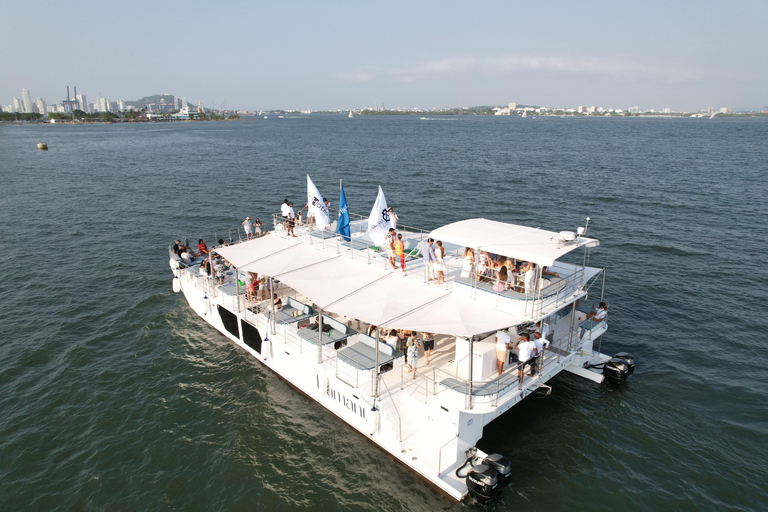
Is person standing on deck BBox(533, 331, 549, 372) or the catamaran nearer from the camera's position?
the catamaran

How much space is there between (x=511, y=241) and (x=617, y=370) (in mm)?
7803

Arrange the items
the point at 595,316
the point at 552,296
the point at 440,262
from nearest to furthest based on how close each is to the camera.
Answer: the point at 552,296 → the point at 440,262 → the point at 595,316

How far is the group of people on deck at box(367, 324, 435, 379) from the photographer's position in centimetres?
1527

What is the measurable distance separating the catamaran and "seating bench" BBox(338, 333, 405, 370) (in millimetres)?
49

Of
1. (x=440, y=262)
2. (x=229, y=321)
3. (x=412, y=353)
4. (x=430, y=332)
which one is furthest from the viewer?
(x=229, y=321)

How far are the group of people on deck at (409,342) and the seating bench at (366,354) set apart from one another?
326 millimetres

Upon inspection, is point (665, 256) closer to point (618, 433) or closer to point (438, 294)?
point (618, 433)

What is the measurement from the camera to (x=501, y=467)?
513 inches

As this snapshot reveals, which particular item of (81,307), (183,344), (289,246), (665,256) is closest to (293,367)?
(289,246)

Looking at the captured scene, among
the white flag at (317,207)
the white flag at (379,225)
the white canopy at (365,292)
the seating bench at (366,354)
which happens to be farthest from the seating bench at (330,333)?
the white flag at (317,207)

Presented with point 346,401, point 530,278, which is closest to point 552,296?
point 530,278

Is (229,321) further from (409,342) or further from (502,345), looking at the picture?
(502,345)

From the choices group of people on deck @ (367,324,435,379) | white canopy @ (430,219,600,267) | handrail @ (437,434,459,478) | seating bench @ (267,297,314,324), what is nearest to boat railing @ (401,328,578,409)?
group of people on deck @ (367,324,435,379)

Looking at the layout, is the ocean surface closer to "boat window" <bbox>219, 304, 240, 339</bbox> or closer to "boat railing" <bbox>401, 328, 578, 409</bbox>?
"boat window" <bbox>219, 304, 240, 339</bbox>
